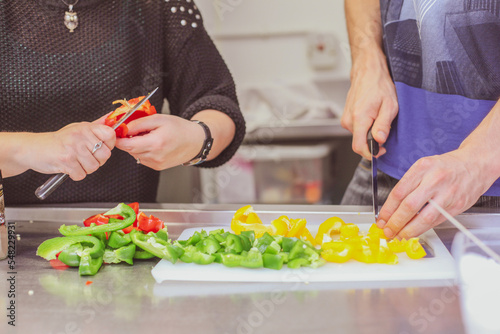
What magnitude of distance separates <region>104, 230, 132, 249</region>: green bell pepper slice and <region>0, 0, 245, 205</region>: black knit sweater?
1.58 feet

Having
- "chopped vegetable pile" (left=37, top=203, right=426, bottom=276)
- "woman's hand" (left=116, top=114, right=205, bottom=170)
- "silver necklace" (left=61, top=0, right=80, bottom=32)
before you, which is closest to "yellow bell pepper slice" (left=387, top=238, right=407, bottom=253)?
"chopped vegetable pile" (left=37, top=203, right=426, bottom=276)

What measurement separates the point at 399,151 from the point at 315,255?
461 mm

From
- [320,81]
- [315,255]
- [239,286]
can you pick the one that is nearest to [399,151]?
[315,255]

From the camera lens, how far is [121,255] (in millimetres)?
907

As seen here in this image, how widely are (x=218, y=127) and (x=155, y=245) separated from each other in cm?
44

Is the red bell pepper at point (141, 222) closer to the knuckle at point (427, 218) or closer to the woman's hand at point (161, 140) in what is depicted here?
the woman's hand at point (161, 140)

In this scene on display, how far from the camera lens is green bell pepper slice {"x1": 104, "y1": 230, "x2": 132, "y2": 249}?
3.01 feet

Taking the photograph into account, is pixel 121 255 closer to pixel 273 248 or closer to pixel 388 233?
pixel 273 248

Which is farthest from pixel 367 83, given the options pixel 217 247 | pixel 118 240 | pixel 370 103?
pixel 118 240

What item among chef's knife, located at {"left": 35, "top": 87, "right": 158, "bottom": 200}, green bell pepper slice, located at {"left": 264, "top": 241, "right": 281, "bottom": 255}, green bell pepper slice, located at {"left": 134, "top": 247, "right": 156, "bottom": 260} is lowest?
green bell pepper slice, located at {"left": 134, "top": 247, "right": 156, "bottom": 260}

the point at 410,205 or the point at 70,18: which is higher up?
the point at 70,18

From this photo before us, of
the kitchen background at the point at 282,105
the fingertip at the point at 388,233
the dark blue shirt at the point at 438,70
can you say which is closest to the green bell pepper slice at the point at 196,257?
the fingertip at the point at 388,233

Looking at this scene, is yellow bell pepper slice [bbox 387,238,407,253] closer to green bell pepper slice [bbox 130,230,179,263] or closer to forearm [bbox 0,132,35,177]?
green bell pepper slice [bbox 130,230,179,263]

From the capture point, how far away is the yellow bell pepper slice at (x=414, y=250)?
35.6 inches
